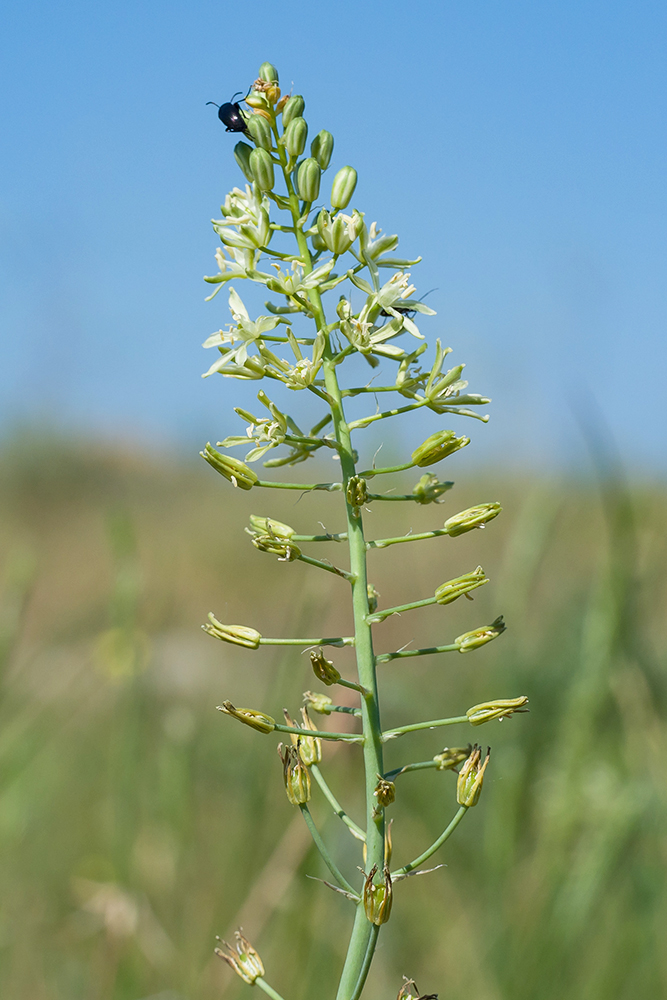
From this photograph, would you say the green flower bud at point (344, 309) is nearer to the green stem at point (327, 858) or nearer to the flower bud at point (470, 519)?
the flower bud at point (470, 519)

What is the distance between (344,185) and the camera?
224cm

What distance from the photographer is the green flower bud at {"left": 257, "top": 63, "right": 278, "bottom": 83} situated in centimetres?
229

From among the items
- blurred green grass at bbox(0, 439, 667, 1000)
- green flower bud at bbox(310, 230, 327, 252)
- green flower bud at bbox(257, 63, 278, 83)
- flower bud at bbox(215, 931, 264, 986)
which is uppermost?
green flower bud at bbox(257, 63, 278, 83)

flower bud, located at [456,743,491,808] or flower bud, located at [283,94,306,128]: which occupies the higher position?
flower bud, located at [283,94,306,128]

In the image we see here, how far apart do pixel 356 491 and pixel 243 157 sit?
A: 1.00m

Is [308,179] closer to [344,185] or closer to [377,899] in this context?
[344,185]

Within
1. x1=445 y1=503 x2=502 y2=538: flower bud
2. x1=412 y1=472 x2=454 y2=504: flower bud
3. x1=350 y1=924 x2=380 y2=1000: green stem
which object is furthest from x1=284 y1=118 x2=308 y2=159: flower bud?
x1=350 y1=924 x2=380 y2=1000: green stem

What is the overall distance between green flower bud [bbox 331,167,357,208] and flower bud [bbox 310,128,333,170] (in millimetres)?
59

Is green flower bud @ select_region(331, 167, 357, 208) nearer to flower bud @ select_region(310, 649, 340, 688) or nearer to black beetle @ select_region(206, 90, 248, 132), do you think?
black beetle @ select_region(206, 90, 248, 132)

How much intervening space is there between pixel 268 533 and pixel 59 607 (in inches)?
624

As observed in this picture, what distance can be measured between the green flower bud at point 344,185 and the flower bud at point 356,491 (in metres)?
0.80

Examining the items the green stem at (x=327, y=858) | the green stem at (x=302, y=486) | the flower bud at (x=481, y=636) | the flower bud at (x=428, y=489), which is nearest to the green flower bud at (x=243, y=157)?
the green stem at (x=302, y=486)

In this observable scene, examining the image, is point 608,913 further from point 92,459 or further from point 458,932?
point 92,459

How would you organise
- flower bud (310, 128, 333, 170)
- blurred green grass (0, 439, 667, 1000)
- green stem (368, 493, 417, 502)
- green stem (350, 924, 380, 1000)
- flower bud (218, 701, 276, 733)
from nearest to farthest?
green stem (350, 924, 380, 1000) → flower bud (218, 701, 276, 733) → green stem (368, 493, 417, 502) → flower bud (310, 128, 333, 170) → blurred green grass (0, 439, 667, 1000)
